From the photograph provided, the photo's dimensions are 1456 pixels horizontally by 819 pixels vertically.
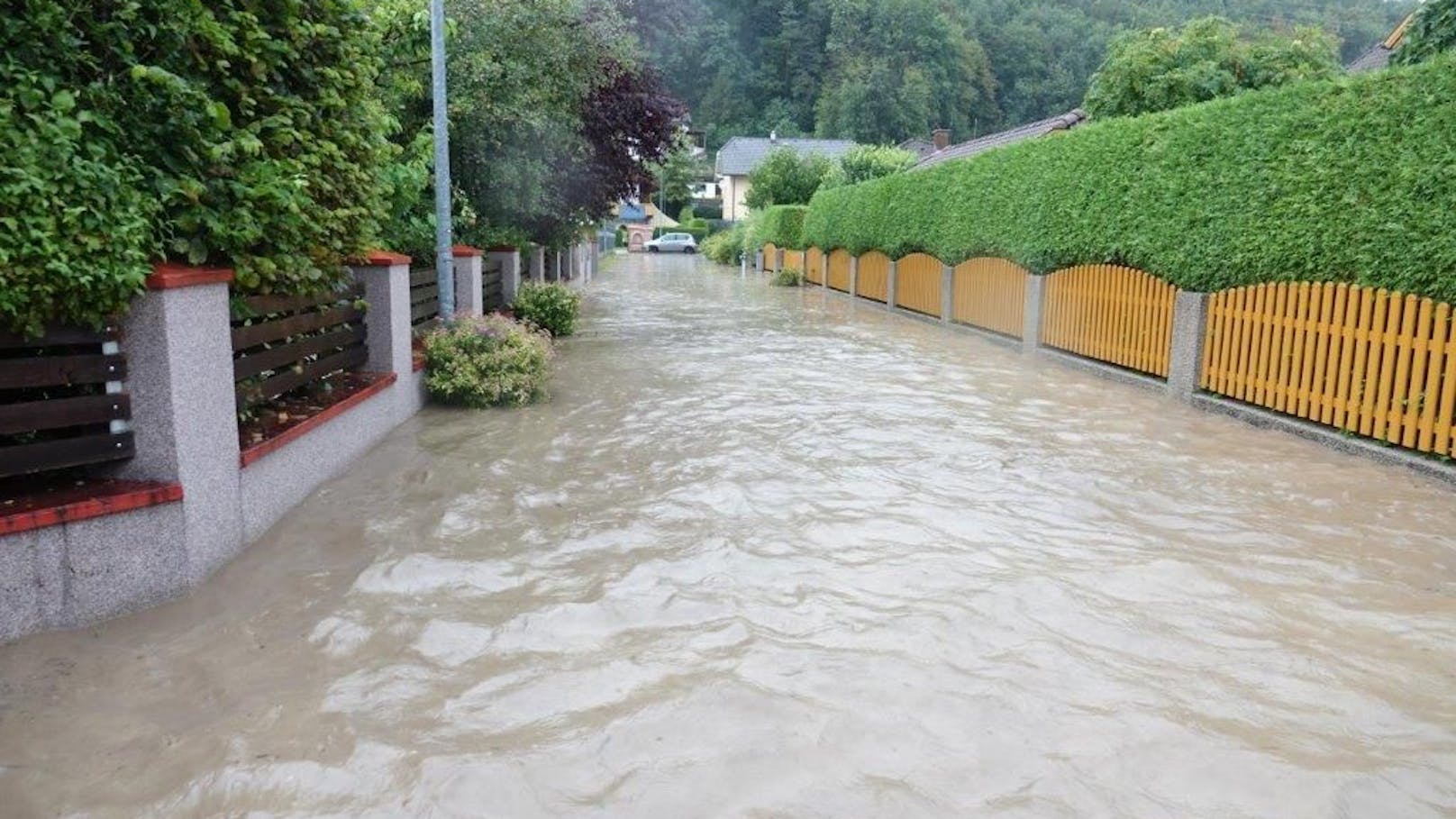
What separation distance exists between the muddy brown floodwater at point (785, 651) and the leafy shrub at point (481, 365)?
180 cm

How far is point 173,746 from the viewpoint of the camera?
3180 millimetres

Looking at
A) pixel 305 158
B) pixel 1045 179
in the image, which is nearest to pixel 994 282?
pixel 1045 179

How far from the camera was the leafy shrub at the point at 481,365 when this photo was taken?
355 inches

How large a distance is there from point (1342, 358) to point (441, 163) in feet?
25.1

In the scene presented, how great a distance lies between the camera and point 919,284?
2017cm

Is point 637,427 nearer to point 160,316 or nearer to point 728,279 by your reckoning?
point 160,316

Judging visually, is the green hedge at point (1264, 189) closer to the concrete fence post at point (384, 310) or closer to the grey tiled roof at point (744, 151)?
the concrete fence post at point (384, 310)

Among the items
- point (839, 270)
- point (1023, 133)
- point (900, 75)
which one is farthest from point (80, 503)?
point (900, 75)

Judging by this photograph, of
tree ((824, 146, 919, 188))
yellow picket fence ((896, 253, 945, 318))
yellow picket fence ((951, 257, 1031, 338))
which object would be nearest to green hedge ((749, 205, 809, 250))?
tree ((824, 146, 919, 188))

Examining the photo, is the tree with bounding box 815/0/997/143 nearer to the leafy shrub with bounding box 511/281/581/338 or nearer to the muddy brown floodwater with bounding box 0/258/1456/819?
the leafy shrub with bounding box 511/281/581/338

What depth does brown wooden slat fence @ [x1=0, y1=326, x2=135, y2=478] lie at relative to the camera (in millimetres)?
3859

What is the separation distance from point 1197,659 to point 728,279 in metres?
31.2

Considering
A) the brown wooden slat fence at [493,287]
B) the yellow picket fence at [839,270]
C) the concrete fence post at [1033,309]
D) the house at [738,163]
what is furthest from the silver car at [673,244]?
the concrete fence post at [1033,309]

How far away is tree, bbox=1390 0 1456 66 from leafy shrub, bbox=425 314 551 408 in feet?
29.7
